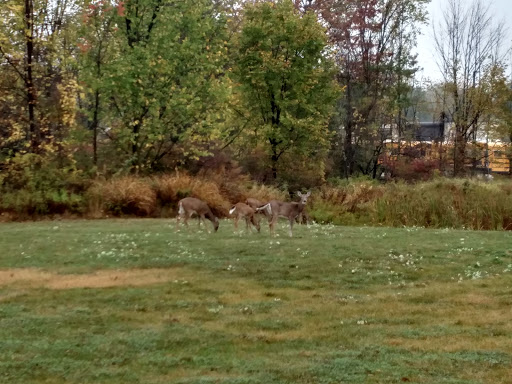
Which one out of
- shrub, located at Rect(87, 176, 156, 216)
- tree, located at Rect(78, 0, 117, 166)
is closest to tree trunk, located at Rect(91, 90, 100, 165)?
tree, located at Rect(78, 0, 117, 166)

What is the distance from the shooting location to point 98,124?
25906mm

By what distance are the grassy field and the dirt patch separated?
0.03 meters

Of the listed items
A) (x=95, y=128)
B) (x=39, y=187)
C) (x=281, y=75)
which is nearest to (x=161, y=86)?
(x=95, y=128)

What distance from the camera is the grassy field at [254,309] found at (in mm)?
5980

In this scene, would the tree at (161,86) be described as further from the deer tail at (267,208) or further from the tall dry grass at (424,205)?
the deer tail at (267,208)

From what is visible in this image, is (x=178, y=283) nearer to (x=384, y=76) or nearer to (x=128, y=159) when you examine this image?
(x=128, y=159)

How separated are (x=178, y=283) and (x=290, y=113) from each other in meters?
21.3

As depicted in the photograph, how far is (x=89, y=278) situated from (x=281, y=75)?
2083 centimetres

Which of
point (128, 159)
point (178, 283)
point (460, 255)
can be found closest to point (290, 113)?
point (128, 159)

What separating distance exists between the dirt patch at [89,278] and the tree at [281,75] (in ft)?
61.7

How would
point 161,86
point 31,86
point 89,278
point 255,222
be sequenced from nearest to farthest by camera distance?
point 89,278, point 255,222, point 31,86, point 161,86

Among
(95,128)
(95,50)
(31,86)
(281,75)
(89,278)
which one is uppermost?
(95,50)

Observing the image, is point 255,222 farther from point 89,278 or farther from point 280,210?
point 89,278

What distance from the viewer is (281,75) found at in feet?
97.6
